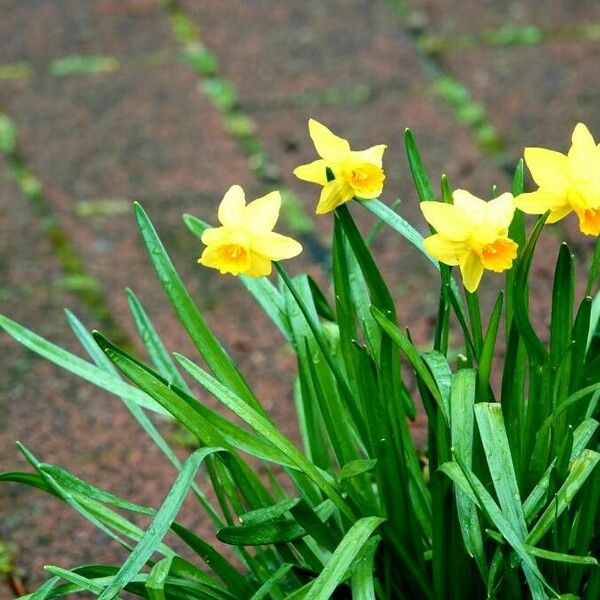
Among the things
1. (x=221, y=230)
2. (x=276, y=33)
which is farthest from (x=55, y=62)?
(x=221, y=230)

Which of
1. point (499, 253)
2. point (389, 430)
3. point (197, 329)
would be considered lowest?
point (389, 430)

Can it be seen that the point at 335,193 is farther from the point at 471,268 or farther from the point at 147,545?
the point at 147,545

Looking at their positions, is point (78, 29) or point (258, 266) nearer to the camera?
point (258, 266)

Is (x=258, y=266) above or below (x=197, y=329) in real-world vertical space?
above

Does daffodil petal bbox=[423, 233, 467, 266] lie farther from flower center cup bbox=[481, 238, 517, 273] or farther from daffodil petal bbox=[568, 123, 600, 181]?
daffodil petal bbox=[568, 123, 600, 181]

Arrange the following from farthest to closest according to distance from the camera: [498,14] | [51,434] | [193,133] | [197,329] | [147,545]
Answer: [498,14], [193,133], [51,434], [197,329], [147,545]

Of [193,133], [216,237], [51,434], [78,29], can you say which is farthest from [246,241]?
[78,29]

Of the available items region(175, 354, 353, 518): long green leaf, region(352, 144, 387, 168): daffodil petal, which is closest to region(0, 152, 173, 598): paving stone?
region(175, 354, 353, 518): long green leaf

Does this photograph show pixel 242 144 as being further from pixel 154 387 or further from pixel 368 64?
pixel 154 387
